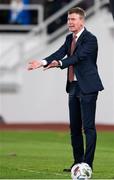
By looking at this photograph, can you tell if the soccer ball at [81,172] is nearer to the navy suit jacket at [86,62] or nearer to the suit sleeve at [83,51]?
the navy suit jacket at [86,62]

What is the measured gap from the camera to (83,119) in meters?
12.7

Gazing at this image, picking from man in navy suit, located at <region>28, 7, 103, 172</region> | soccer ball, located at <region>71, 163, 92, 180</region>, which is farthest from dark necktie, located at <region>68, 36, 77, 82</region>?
soccer ball, located at <region>71, 163, 92, 180</region>

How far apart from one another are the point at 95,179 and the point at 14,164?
2.77 m

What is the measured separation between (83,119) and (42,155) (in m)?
4.30

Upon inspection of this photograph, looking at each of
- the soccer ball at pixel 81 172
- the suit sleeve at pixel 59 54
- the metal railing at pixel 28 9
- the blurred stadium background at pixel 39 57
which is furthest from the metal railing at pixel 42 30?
the soccer ball at pixel 81 172

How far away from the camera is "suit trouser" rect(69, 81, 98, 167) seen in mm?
12664

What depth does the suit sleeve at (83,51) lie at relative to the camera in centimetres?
1256

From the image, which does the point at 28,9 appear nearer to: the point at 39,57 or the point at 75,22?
the point at 39,57

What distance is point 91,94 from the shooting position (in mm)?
12680

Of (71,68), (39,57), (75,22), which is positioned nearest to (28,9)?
(39,57)

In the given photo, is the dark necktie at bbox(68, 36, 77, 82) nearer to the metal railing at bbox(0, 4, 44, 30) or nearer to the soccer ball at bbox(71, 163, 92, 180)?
the soccer ball at bbox(71, 163, 92, 180)

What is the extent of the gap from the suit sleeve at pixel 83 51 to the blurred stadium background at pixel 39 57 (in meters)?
15.5

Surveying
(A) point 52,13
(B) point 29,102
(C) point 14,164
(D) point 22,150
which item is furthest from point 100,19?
(C) point 14,164

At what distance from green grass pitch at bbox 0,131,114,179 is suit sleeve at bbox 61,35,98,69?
5.23ft
